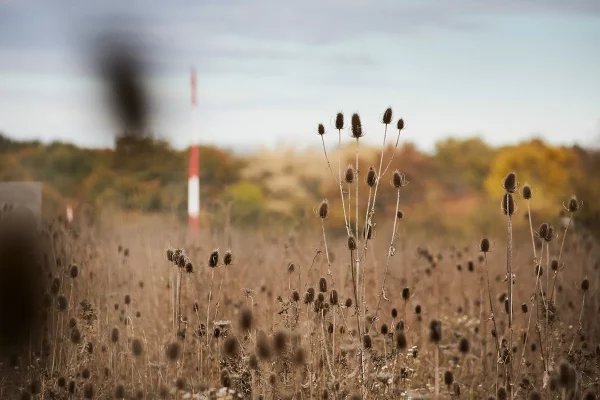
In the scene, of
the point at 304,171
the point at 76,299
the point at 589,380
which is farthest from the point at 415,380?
the point at 304,171

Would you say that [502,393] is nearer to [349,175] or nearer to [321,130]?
[349,175]

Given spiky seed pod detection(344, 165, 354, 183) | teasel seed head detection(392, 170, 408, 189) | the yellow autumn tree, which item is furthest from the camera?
the yellow autumn tree

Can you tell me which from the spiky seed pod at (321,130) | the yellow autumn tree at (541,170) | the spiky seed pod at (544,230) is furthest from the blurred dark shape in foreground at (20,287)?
the yellow autumn tree at (541,170)

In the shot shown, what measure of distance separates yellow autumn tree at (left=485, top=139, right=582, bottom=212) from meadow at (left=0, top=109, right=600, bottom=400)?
8.76 meters

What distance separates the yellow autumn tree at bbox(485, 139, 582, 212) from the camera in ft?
59.9

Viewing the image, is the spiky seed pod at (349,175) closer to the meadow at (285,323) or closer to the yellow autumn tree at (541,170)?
the meadow at (285,323)

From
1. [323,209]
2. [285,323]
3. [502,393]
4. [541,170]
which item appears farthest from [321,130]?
[541,170]

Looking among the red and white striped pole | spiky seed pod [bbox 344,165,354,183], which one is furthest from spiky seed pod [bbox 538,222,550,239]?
the red and white striped pole

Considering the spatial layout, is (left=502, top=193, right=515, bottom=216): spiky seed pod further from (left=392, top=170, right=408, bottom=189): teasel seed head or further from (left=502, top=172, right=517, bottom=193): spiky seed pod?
(left=392, top=170, right=408, bottom=189): teasel seed head

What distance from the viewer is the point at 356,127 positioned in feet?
15.4

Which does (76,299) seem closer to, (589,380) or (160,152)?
(589,380)

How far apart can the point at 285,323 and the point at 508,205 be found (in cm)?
168

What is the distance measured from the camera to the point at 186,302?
7004 millimetres

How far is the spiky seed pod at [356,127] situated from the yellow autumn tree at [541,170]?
45.7ft
